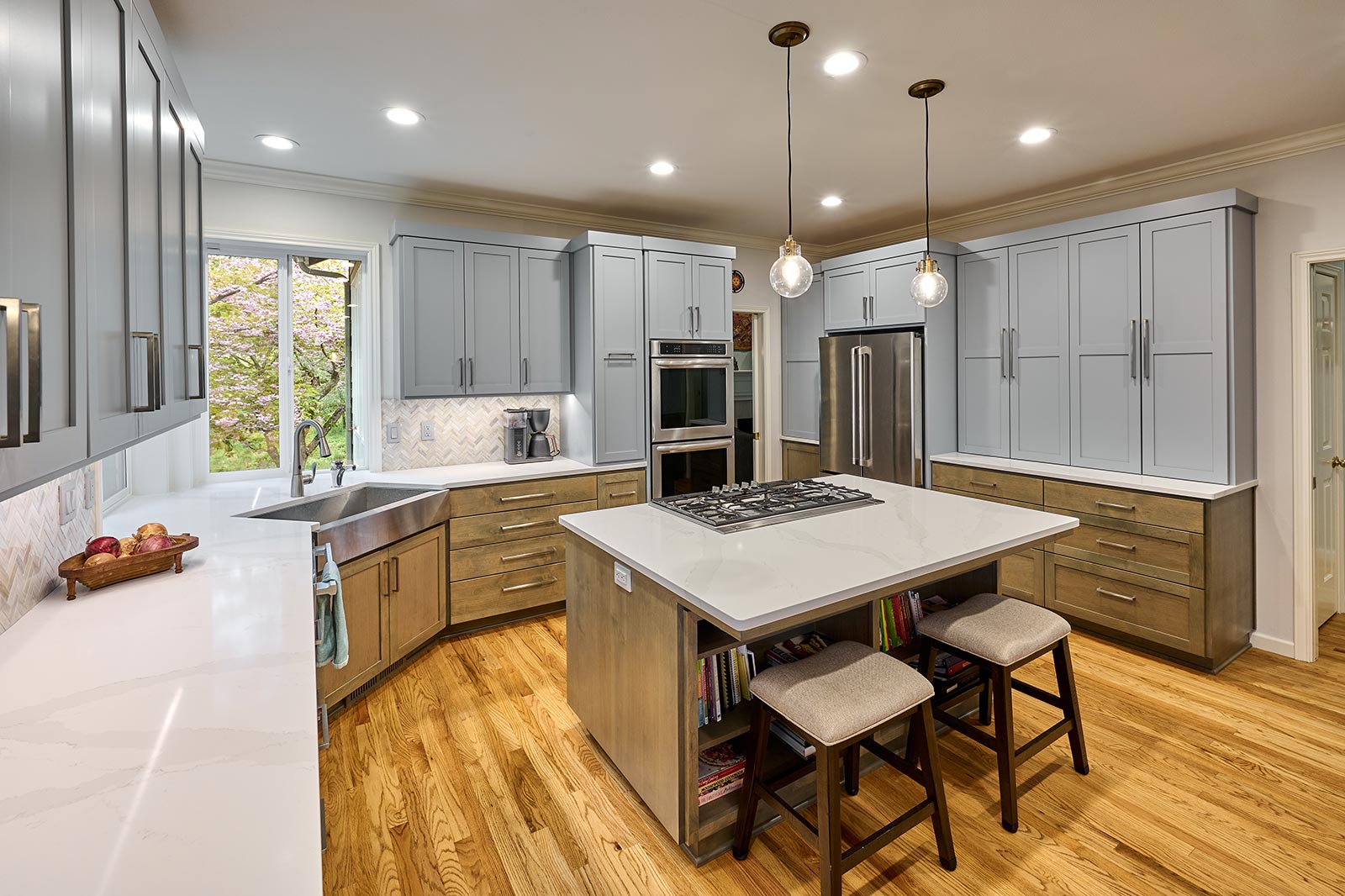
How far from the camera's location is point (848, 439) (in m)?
4.80

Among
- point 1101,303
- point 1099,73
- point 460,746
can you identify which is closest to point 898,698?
point 460,746

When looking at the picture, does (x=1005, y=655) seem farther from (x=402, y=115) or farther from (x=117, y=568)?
(x=402, y=115)

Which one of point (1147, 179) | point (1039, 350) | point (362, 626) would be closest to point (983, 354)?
point (1039, 350)

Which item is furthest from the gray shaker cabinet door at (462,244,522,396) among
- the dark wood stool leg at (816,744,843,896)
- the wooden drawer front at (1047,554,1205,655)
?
the wooden drawer front at (1047,554,1205,655)

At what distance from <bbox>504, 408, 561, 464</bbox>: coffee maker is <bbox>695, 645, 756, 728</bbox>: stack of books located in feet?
8.26

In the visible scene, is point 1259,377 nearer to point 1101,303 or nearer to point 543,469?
point 1101,303

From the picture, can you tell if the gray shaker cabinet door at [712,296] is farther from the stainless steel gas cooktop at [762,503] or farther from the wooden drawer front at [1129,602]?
the wooden drawer front at [1129,602]

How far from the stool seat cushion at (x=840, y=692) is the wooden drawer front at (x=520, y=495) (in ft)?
7.35

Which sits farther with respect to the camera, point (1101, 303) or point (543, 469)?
point (543, 469)

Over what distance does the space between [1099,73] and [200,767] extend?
3452mm

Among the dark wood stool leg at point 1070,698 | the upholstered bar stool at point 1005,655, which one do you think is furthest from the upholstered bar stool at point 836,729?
the dark wood stool leg at point 1070,698

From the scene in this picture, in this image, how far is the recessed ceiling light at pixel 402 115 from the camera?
279cm

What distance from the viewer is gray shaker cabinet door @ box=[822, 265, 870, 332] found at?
15.6 feet

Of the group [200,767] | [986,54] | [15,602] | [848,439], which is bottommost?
[200,767]
